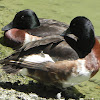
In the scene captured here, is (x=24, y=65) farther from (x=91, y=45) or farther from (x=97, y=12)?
(x=97, y=12)

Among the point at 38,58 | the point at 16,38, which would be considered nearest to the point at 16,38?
the point at 16,38

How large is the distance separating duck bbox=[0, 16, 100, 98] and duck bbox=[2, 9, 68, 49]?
2090 mm

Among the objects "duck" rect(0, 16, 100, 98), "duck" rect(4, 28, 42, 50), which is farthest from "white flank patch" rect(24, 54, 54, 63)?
"duck" rect(4, 28, 42, 50)

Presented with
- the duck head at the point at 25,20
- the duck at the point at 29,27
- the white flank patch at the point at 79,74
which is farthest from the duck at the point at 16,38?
the white flank patch at the point at 79,74

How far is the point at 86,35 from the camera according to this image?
16.9ft

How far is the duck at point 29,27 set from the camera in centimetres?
723

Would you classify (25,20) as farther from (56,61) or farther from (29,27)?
(56,61)

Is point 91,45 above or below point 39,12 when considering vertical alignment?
above

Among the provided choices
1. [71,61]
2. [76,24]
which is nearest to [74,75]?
[71,61]

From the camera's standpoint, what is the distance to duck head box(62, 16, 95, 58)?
5059 millimetres

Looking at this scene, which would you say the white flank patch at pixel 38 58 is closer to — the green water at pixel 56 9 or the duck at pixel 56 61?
Result: the duck at pixel 56 61

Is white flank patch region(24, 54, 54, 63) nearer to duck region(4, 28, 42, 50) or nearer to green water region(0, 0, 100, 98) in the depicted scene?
duck region(4, 28, 42, 50)

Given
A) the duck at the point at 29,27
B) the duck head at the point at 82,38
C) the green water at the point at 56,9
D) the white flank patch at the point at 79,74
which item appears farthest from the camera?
the green water at the point at 56,9

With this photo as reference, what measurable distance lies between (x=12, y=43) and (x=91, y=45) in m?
2.85
